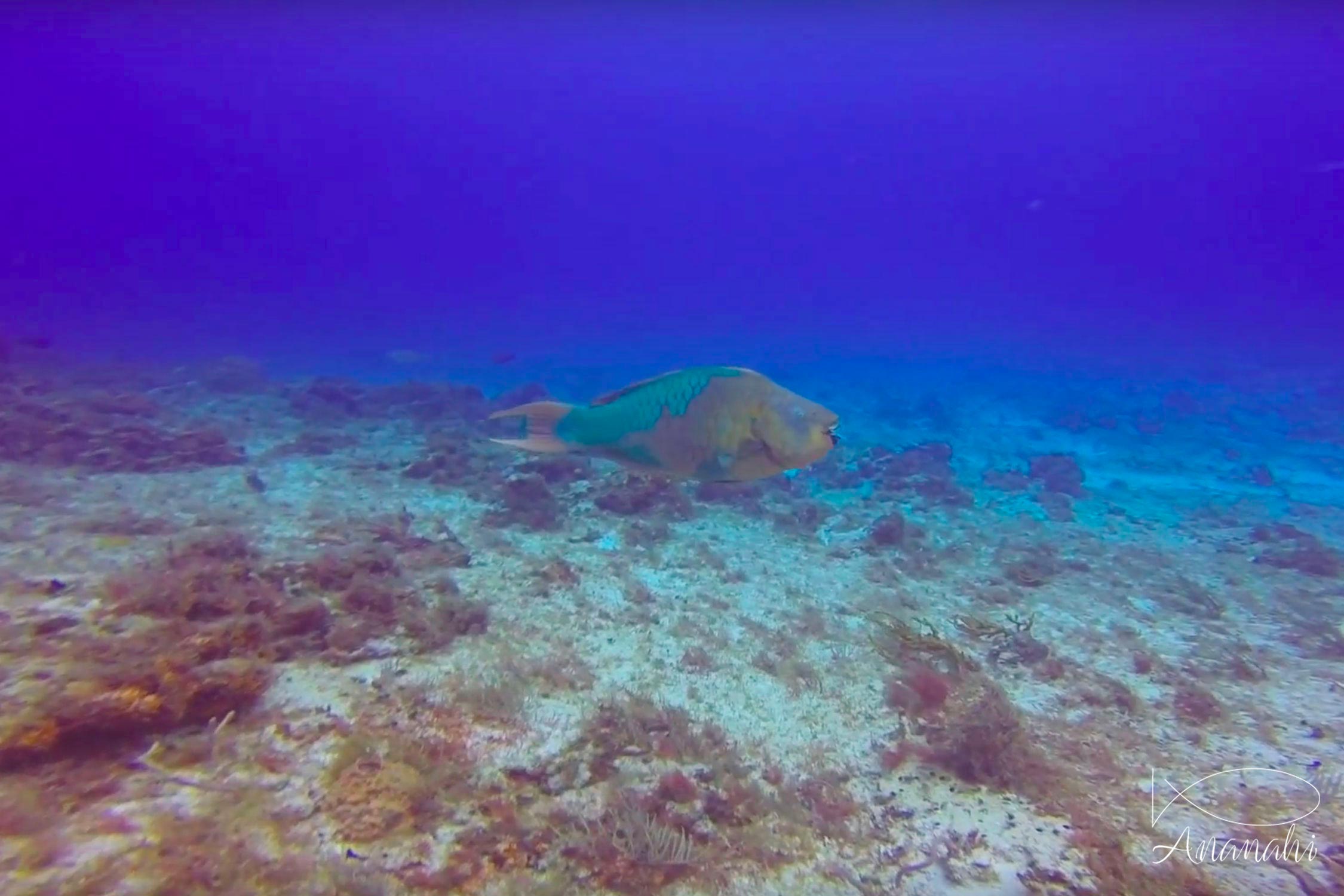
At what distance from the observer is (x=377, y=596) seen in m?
4.73

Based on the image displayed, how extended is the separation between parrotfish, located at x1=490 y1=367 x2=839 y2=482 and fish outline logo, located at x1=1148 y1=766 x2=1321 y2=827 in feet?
9.83

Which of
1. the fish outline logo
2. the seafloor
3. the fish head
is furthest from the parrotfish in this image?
the fish outline logo

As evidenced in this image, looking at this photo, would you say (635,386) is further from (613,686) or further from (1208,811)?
(1208,811)

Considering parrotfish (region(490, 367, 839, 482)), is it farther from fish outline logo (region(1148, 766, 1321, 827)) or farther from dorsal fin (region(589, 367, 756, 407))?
fish outline logo (region(1148, 766, 1321, 827))

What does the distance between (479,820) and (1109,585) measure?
24.8 ft

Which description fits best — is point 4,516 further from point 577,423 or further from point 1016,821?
point 1016,821

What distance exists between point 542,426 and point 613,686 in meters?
2.24

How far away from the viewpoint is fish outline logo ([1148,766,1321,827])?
3379 mm

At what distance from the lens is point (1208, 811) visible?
3494mm

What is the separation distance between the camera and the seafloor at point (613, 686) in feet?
9.41

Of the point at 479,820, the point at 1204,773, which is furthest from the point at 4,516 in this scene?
the point at 1204,773

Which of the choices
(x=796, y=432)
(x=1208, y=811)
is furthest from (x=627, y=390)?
(x=1208, y=811)

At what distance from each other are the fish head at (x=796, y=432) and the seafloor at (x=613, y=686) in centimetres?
198

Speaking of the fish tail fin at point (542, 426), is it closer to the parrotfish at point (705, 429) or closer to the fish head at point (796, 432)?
the parrotfish at point (705, 429)
